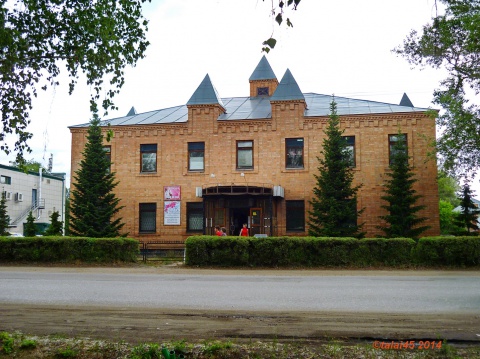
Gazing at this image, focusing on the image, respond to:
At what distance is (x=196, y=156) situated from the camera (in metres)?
30.7

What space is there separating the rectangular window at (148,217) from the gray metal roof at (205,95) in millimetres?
6864

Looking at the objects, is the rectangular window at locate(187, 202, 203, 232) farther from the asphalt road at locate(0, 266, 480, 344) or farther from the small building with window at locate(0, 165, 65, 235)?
the small building with window at locate(0, 165, 65, 235)

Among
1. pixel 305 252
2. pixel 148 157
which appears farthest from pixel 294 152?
pixel 305 252

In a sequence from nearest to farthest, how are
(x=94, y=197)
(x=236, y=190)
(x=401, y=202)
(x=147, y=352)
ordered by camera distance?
(x=147, y=352) < (x=401, y=202) < (x=236, y=190) < (x=94, y=197)

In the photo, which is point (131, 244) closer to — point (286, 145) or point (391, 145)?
point (286, 145)

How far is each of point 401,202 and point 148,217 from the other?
14.9m

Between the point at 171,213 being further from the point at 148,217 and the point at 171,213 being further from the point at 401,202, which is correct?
the point at 401,202

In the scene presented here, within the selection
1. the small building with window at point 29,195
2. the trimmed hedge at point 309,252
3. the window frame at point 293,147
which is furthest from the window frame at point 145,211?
the small building with window at point 29,195

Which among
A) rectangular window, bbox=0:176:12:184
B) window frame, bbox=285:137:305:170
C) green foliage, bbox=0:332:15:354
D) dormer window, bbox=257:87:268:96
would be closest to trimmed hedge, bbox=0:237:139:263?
window frame, bbox=285:137:305:170

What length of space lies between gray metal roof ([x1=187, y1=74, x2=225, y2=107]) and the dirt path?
75.0 ft

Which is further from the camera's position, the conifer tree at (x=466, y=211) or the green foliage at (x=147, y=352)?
the conifer tree at (x=466, y=211)

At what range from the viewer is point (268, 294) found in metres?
11.4

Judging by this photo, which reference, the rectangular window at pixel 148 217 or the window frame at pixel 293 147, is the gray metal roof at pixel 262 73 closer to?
the window frame at pixel 293 147

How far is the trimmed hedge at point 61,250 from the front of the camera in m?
20.1
